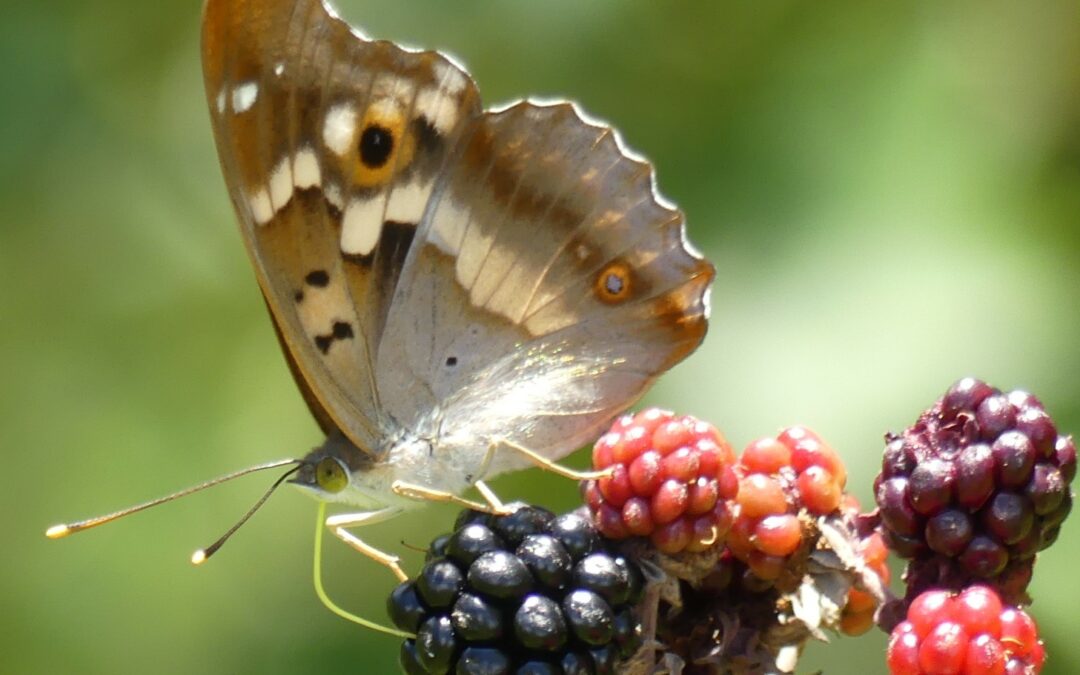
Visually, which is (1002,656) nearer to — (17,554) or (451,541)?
(451,541)

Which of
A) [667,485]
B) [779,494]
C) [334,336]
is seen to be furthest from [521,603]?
[334,336]

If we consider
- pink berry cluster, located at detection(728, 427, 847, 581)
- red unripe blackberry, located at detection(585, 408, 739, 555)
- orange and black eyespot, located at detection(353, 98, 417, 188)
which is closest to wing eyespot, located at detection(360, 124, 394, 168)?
orange and black eyespot, located at detection(353, 98, 417, 188)

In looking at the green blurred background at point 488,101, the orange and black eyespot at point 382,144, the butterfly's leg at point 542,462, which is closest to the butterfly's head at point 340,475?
the butterfly's leg at point 542,462

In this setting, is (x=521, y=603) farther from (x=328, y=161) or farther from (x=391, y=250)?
(x=328, y=161)

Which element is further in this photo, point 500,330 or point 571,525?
point 500,330

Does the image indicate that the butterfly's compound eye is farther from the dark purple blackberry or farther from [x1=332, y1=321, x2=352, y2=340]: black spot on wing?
the dark purple blackberry

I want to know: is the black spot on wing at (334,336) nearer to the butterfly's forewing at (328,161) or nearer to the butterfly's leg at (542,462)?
the butterfly's forewing at (328,161)

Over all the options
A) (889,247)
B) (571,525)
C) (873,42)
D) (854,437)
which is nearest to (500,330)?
(571,525)
